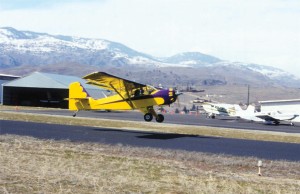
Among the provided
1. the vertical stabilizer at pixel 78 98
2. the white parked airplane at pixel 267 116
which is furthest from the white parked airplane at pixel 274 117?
the vertical stabilizer at pixel 78 98

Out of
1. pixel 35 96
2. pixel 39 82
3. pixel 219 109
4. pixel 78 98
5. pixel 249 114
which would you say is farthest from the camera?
pixel 35 96

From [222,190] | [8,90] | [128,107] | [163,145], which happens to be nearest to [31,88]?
[8,90]

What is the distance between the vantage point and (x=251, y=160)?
2242 centimetres

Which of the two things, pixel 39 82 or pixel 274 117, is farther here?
pixel 39 82

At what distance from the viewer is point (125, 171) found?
16.8 metres

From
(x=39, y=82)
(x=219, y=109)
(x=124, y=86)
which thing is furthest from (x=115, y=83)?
(x=39, y=82)

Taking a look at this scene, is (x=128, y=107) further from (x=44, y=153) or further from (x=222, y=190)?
(x=222, y=190)

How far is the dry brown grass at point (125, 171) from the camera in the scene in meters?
13.0

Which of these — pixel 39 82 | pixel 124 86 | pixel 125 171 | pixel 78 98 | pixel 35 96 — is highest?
pixel 39 82

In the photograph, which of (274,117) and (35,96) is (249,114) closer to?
(274,117)

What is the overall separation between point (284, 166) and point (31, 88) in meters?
68.0

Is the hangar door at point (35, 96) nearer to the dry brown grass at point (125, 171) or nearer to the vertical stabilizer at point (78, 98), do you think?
the vertical stabilizer at point (78, 98)

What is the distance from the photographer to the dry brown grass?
13.0 meters

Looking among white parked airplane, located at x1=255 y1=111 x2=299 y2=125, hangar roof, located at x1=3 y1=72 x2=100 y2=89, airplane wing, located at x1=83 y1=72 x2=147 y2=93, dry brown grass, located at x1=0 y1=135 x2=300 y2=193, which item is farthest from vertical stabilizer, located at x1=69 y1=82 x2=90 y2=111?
hangar roof, located at x1=3 y1=72 x2=100 y2=89
